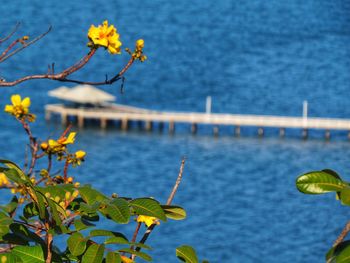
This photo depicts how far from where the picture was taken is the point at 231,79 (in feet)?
176

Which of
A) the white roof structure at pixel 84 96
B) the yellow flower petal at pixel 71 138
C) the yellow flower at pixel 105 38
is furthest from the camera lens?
the white roof structure at pixel 84 96

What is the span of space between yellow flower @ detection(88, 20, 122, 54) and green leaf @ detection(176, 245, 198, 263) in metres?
0.60

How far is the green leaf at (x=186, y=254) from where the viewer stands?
2.12m

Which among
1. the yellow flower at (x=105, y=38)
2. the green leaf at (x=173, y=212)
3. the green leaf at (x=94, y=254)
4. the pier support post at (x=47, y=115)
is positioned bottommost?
the pier support post at (x=47, y=115)

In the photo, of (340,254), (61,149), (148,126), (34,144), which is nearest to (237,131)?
(148,126)

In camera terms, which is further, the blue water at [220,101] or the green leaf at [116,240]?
the blue water at [220,101]

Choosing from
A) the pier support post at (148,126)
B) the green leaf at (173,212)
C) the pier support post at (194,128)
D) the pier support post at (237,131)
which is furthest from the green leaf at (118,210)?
the pier support post at (194,128)

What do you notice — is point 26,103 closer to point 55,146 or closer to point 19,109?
point 19,109

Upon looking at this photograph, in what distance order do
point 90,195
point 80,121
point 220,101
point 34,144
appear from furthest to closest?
point 220,101, point 80,121, point 34,144, point 90,195

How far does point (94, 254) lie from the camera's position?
2.04 meters

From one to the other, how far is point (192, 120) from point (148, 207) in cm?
3753

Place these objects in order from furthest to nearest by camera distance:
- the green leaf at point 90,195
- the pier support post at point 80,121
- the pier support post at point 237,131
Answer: the pier support post at point 80,121 < the pier support post at point 237,131 < the green leaf at point 90,195

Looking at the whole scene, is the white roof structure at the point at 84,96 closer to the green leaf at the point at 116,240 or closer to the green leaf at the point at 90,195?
the green leaf at the point at 90,195

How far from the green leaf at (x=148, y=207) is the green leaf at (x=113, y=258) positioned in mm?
96
